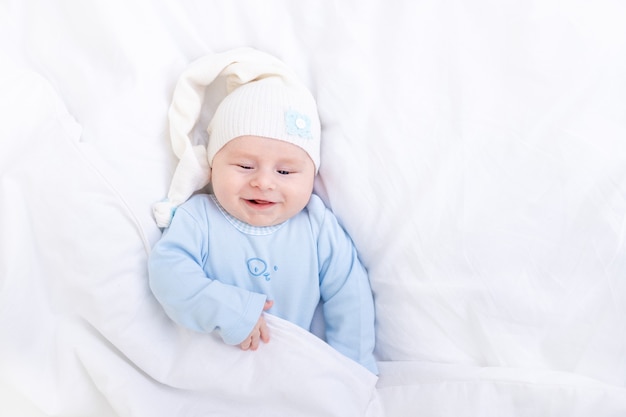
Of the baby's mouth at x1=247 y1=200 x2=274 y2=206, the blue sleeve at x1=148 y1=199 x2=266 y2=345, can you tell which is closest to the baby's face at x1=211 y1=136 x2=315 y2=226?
the baby's mouth at x1=247 y1=200 x2=274 y2=206

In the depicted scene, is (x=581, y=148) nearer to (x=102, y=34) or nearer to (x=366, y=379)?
(x=366, y=379)

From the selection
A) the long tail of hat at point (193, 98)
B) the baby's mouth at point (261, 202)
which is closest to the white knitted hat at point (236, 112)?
the long tail of hat at point (193, 98)

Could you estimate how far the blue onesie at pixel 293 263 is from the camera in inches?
47.0

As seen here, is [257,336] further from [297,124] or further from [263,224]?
[297,124]

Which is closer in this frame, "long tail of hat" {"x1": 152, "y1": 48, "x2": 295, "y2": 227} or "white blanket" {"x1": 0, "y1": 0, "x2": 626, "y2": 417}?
"white blanket" {"x1": 0, "y1": 0, "x2": 626, "y2": 417}

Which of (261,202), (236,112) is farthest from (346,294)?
(236,112)

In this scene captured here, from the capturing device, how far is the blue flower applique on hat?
3.77 ft

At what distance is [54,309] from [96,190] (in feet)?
0.75

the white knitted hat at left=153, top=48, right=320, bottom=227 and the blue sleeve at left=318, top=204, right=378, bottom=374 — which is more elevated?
the white knitted hat at left=153, top=48, right=320, bottom=227

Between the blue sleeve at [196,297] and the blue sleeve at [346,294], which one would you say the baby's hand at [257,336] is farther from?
the blue sleeve at [346,294]

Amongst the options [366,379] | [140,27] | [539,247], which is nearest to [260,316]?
[366,379]

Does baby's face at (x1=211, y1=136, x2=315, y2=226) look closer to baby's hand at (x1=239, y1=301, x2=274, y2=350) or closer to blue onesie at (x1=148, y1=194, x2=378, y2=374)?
blue onesie at (x1=148, y1=194, x2=378, y2=374)

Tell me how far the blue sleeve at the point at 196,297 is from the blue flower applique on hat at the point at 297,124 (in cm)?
29

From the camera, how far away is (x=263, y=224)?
1187 mm
